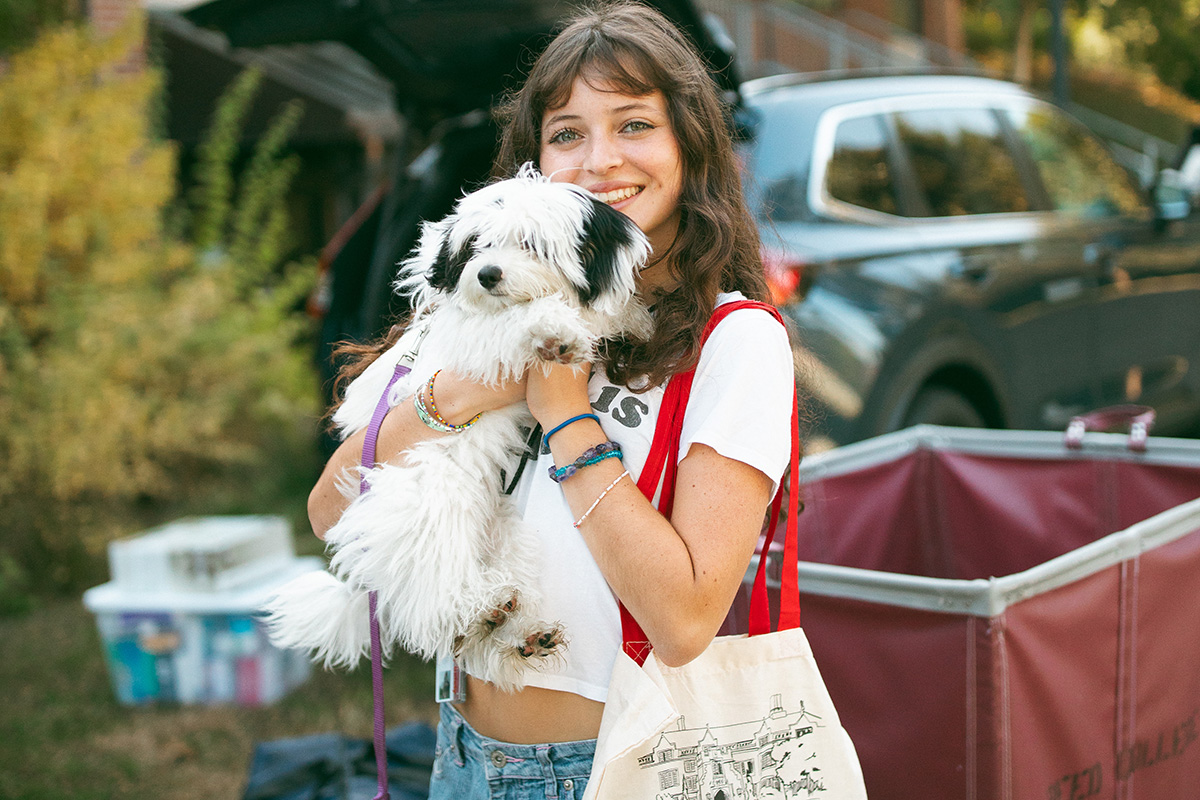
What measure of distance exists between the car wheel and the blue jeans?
256cm

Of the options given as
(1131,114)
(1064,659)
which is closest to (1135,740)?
(1064,659)

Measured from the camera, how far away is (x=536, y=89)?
1643mm

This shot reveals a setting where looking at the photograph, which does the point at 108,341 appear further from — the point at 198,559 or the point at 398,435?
the point at 398,435

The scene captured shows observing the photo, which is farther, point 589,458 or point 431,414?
point 431,414

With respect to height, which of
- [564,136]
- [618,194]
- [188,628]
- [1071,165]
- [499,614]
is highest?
[1071,165]

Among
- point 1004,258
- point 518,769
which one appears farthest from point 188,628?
point 1004,258

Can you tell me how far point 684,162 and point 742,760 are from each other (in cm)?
96

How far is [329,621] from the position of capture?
1753 mm

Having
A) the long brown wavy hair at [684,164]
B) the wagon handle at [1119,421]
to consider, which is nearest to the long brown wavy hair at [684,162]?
the long brown wavy hair at [684,164]

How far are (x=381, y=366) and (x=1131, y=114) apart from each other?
2182 centimetres

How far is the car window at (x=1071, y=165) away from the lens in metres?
4.59

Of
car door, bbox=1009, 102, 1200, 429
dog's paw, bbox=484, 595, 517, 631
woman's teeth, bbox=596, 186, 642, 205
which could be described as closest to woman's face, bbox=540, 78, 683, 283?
woman's teeth, bbox=596, 186, 642, 205

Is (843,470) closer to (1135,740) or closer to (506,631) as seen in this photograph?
(1135,740)

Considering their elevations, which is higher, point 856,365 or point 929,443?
point 856,365
